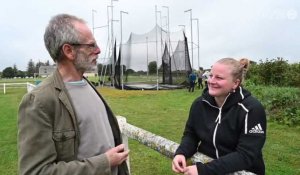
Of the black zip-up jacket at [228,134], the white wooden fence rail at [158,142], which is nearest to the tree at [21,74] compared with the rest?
the white wooden fence rail at [158,142]

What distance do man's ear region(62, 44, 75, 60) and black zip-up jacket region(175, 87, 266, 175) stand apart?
868 mm

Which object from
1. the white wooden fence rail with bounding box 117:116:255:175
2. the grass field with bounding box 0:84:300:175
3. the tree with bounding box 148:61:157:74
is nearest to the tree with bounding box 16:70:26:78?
the tree with bounding box 148:61:157:74

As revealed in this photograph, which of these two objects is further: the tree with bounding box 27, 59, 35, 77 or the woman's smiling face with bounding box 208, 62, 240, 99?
the tree with bounding box 27, 59, 35, 77

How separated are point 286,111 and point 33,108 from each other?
33.6ft

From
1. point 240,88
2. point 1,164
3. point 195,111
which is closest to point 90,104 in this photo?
point 195,111

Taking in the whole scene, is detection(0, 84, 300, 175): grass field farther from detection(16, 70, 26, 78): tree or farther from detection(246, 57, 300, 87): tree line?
detection(16, 70, 26, 78): tree

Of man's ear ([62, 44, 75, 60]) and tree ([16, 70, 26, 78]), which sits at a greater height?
man's ear ([62, 44, 75, 60])

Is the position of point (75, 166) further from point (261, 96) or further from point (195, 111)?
point (261, 96)

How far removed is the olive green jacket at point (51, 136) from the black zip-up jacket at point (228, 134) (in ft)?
2.06

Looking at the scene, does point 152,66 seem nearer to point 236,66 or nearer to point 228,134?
point 236,66

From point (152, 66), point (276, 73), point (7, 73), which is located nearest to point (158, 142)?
point (276, 73)

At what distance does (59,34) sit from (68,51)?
11 centimetres

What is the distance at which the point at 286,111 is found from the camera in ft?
36.8

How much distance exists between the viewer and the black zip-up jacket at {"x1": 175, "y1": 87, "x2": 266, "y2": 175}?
7.18 ft
